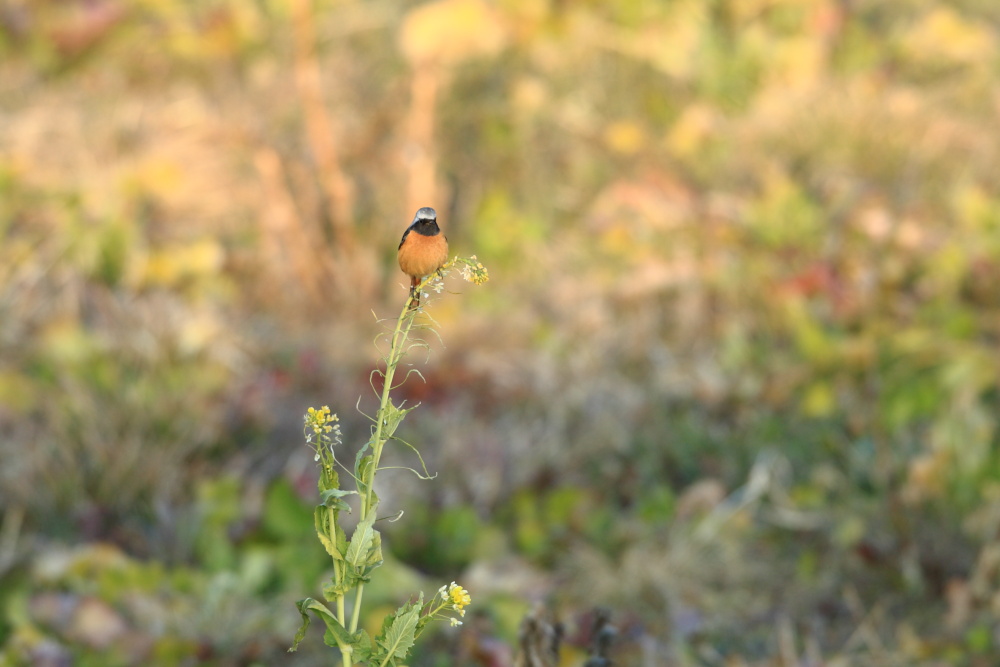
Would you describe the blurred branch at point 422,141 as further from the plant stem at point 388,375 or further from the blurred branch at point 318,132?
the plant stem at point 388,375

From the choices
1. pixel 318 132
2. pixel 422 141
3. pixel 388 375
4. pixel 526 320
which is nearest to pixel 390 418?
pixel 388 375

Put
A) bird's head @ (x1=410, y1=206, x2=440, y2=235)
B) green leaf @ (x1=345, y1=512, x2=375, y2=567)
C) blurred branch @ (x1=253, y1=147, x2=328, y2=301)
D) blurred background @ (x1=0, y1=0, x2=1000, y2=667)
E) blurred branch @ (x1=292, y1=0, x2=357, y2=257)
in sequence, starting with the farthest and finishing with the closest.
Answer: blurred branch @ (x1=253, y1=147, x2=328, y2=301), blurred branch @ (x1=292, y1=0, x2=357, y2=257), blurred background @ (x1=0, y1=0, x2=1000, y2=667), green leaf @ (x1=345, y1=512, x2=375, y2=567), bird's head @ (x1=410, y1=206, x2=440, y2=235)

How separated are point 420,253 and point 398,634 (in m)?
0.39

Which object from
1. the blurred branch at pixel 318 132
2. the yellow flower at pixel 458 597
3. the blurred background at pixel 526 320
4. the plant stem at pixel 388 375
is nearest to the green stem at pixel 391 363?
the plant stem at pixel 388 375

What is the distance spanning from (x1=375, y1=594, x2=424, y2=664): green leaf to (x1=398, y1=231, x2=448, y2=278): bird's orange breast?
343mm

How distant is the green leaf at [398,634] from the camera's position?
89 centimetres

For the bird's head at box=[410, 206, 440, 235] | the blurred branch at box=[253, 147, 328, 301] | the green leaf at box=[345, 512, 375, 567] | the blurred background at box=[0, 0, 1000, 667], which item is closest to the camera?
the bird's head at box=[410, 206, 440, 235]

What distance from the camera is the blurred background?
2215 millimetres

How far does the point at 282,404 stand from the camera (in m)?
3.10

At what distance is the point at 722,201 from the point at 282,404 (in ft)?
7.42

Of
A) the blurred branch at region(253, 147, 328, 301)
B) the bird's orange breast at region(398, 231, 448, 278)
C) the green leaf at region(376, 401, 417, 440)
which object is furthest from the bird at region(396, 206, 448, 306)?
the blurred branch at region(253, 147, 328, 301)

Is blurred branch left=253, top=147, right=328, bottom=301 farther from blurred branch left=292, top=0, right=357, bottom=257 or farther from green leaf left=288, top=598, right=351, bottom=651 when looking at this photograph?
green leaf left=288, top=598, right=351, bottom=651

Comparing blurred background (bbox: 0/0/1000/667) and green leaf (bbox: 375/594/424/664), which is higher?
blurred background (bbox: 0/0/1000/667)

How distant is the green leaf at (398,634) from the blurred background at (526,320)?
2.92ft
